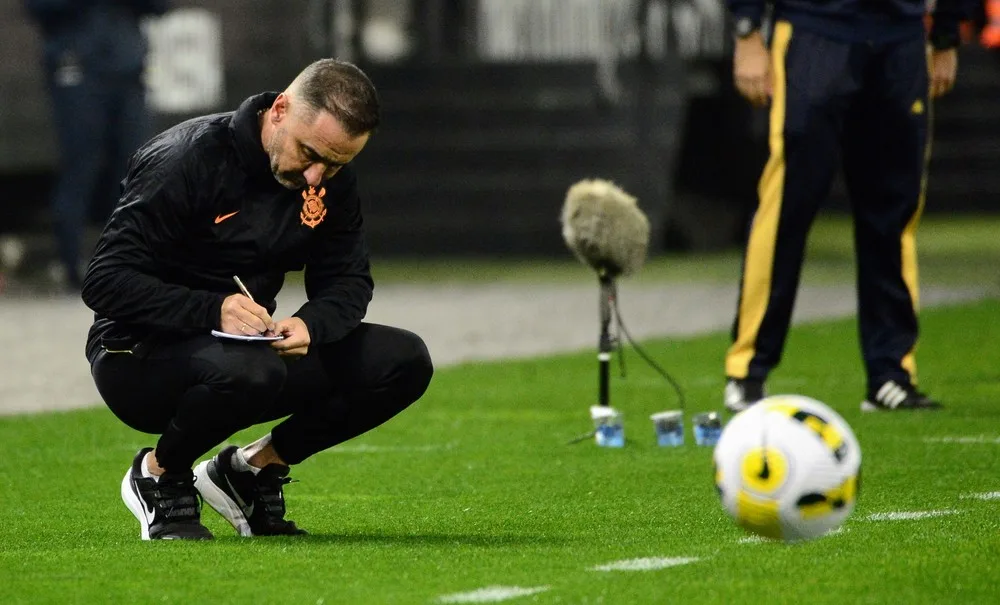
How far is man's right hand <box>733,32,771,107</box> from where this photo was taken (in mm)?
7602

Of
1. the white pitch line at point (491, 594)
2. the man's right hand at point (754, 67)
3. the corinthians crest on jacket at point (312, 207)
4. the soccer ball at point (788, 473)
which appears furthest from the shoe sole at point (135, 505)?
the man's right hand at point (754, 67)

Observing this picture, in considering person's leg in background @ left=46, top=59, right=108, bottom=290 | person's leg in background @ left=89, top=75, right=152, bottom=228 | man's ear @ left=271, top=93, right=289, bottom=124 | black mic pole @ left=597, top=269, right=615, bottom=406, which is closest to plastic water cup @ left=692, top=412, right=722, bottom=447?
black mic pole @ left=597, top=269, right=615, bottom=406

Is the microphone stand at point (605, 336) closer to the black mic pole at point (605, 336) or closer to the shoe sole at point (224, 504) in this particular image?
the black mic pole at point (605, 336)

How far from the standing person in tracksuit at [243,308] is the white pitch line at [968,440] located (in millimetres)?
2392

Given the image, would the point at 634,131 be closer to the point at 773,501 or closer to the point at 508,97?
→ the point at 508,97

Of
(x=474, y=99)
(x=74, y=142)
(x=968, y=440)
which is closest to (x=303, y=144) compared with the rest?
(x=968, y=440)

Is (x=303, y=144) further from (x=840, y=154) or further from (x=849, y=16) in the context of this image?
(x=840, y=154)

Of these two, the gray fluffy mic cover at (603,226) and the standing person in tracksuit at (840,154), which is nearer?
the gray fluffy mic cover at (603,226)

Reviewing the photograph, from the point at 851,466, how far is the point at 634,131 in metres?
12.2

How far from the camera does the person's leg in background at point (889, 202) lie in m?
7.62

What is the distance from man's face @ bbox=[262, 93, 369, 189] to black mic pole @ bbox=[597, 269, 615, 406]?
239 centimetres

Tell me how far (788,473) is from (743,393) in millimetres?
3252


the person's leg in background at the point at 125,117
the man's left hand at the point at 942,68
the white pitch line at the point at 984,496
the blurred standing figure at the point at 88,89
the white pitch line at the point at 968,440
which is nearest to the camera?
the white pitch line at the point at 984,496

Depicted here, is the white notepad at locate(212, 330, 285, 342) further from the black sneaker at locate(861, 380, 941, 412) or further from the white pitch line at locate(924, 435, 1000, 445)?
the black sneaker at locate(861, 380, 941, 412)
